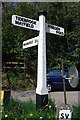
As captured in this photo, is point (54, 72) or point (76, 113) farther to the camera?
point (54, 72)

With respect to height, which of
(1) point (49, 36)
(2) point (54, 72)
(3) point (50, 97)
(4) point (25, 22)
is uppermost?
(1) point (49, 36)

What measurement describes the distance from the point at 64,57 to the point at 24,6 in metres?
2.00

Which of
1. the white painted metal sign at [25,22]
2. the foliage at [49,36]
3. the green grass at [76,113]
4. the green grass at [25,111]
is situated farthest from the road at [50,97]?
the white painted metal sign at [25,22]

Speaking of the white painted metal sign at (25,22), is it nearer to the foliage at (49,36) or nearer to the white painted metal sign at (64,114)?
the white painted metal sign at (64,114)

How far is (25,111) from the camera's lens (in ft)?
13.4

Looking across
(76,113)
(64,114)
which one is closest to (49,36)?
(76,113)

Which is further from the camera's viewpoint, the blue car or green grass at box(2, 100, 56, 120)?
the blue car

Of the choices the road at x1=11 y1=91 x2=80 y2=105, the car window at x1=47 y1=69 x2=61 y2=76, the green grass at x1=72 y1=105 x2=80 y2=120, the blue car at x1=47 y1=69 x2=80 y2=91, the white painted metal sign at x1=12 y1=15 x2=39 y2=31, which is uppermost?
the white painted metal sign at x1=12 y1=15 x2=39 y2=31

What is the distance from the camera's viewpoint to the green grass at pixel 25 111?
3839 millimetres

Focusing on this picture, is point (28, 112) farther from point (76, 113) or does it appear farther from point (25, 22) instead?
point (25, 22)

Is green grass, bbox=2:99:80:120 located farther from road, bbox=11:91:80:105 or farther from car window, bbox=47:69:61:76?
car window, bbox=47:69:61:76

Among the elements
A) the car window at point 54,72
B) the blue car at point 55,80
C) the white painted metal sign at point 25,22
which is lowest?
the blue car at point 55,80

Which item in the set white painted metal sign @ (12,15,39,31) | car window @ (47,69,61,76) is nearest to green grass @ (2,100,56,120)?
white painted metal sign @ (12,15,39,31)

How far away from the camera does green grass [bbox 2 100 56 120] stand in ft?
12.6
